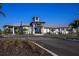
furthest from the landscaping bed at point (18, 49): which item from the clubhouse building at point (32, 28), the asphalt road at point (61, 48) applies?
the asphalt road at point (61, 48)

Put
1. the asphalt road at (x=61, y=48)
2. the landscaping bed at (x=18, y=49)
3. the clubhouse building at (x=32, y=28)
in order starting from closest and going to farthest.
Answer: the landscaping bed at (x=18, y=49), the asphalt road at (x=61, y=48), the clubhouse building at (x=32, y=28)

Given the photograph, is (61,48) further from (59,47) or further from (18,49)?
(18,49)

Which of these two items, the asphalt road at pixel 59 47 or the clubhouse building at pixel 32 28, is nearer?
the asphalt road at pixel 59 47

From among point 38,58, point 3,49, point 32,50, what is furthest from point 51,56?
point 3,49

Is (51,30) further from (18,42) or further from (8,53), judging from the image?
(8,53)

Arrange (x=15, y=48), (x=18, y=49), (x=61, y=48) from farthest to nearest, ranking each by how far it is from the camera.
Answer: (x=61, y=48) < (x=15, y=48) < (x=18, y=49)

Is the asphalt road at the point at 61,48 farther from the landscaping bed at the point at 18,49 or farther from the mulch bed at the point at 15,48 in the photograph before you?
the mulch bed at the point at 15,48

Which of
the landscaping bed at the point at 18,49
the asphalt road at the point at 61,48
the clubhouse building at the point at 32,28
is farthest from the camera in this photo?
the clubhouse building at the point at 32,28

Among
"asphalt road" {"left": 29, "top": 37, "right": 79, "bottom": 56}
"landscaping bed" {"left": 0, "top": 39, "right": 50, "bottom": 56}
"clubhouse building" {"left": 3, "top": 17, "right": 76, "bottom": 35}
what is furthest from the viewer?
"clubhouse building" {"left": 3, "top": 17, "right": 76, "bottom": 35}

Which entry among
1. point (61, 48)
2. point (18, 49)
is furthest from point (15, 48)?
point (61, 48)

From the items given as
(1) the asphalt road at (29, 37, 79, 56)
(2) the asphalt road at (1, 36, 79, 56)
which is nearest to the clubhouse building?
(2) the asphalt road at (1, 36, 79, 56)

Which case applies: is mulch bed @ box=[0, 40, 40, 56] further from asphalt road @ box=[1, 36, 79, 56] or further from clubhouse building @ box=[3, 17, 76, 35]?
asphalt road @ box=[1, 36, 79, 56]

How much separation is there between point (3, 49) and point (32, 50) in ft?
3.90

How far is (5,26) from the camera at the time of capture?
10.3 m
